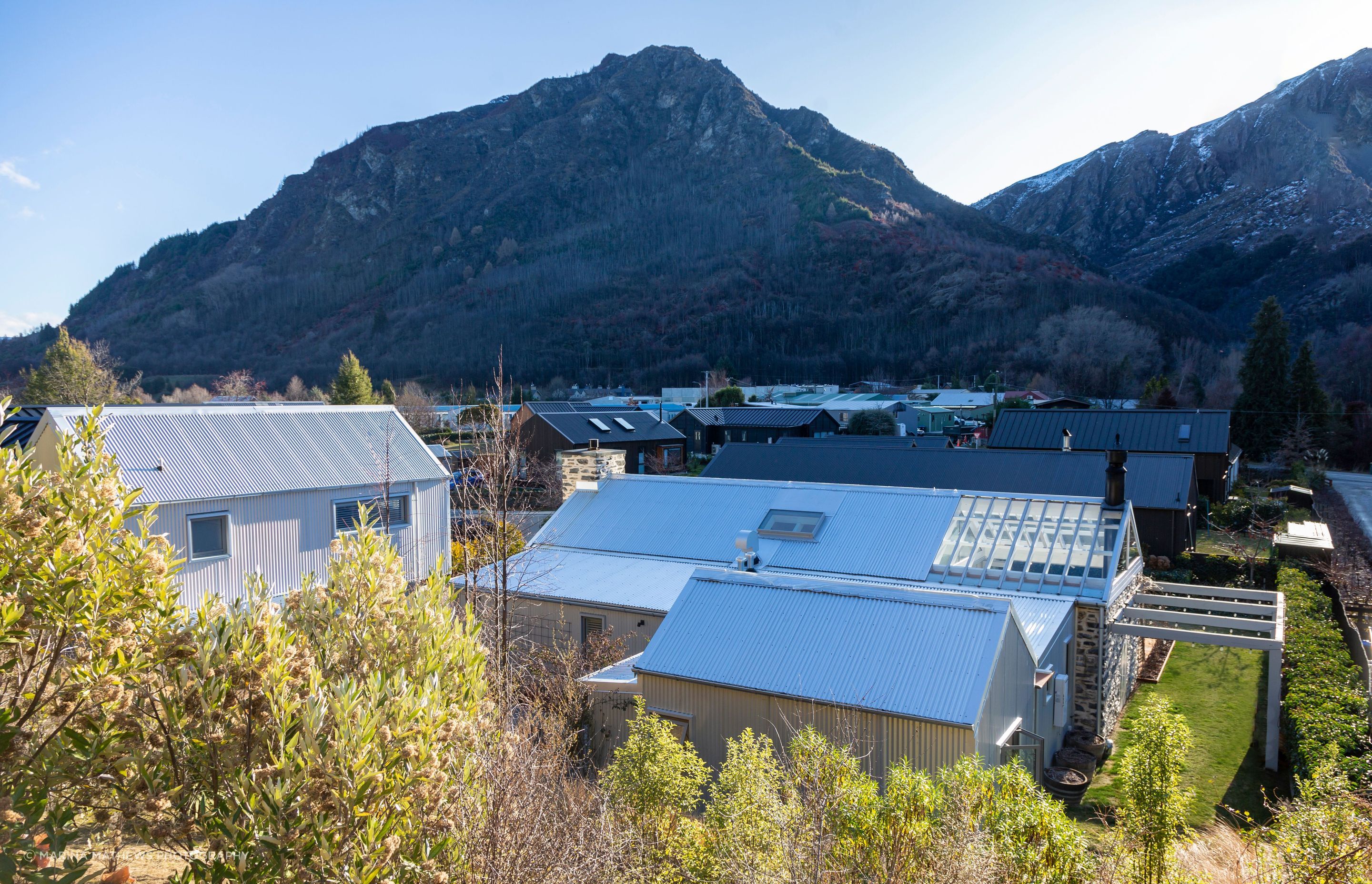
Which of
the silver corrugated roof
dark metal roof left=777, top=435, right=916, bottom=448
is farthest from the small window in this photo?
dark metal roof left=777, top=435, right=916, bottom=448

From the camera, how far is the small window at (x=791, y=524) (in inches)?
650

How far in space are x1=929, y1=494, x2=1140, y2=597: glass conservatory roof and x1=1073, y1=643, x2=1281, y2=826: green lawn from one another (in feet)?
8.64

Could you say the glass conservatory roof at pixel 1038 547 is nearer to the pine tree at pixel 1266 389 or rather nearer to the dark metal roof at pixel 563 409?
the dark metal roof at pixel 563 409

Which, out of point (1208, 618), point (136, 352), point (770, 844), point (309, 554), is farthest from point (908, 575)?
point (136, 352)

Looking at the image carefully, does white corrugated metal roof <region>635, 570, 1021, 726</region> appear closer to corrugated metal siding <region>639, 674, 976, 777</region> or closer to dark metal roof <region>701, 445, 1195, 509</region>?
corrugated metal siding <region>639, 674, 976, 777</region>

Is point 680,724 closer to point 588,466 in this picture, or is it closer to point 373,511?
point 588,466

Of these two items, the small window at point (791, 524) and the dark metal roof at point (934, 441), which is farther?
the dark metal roof at point (934, 441)

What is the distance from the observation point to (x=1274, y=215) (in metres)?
146

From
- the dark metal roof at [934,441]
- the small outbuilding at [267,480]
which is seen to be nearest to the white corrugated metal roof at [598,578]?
the small outbuilding at [267,480]

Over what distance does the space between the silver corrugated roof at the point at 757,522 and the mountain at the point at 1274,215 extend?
113m

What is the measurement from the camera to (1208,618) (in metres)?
14.7

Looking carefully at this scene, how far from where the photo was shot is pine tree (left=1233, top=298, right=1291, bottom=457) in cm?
4803

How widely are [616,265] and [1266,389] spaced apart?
122212 millimetres

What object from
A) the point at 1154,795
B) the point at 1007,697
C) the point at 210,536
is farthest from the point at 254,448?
the point at 1154,795
